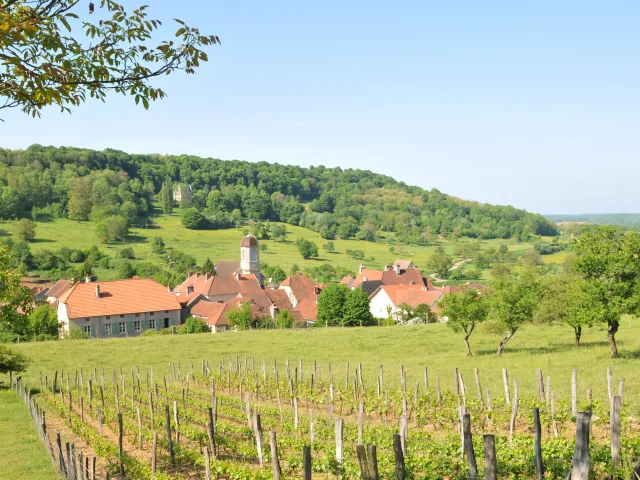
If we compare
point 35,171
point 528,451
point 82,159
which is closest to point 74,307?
point 528,451

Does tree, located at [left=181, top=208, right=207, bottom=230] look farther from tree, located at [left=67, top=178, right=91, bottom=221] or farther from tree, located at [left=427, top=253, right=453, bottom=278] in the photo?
tree, located at [left=427, top=253, right=453, bottom=278]

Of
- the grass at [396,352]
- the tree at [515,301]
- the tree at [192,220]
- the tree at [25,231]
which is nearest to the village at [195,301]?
the grass at [396,352]

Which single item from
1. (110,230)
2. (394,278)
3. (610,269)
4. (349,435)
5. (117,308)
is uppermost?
(110,230)

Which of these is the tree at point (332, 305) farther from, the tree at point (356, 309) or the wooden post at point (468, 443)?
the wooden post at point (468, 443)

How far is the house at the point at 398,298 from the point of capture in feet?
222

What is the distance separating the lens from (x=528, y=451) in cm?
1125

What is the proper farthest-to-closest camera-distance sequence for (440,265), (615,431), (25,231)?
(440,265) → (25,231) → (615,431)

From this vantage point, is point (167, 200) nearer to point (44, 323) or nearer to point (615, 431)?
point (44, 323)

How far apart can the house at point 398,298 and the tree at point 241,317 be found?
689 inches

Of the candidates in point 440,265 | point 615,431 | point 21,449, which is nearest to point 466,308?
point 21,449

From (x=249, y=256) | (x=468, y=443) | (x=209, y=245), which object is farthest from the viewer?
(x=209, y=245)

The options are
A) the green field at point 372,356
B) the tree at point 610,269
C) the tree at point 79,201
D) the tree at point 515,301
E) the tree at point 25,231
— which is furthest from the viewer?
the tree at point 79,201

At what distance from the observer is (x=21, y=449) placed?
16922 mm

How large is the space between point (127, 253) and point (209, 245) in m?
23.5
